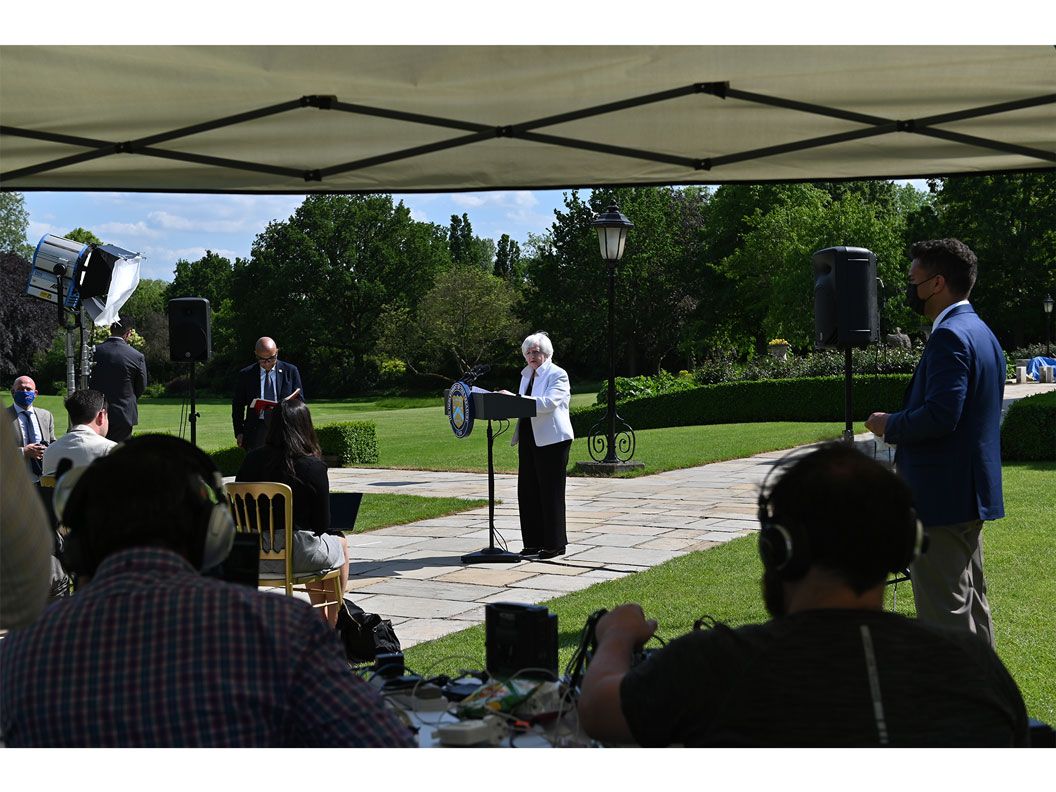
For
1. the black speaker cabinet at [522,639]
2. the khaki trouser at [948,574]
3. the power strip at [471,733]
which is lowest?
the khaki trouser at [948,574]

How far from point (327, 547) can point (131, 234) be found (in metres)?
116

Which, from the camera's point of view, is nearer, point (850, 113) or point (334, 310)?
point (850, 113)

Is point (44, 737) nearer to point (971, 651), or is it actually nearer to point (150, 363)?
point (971, 651)

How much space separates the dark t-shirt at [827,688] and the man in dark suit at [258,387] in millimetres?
9040

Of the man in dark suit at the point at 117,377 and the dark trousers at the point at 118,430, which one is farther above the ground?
the man in dark suit at the point at 117,377

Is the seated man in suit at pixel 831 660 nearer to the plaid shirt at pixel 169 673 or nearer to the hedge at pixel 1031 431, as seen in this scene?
the plaid shirt at pixel 169 673

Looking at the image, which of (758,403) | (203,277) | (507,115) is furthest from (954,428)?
(203,277)

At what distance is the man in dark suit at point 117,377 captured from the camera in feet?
36.3

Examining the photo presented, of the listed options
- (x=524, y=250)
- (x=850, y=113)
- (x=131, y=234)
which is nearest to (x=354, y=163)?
(x=850, y=113)

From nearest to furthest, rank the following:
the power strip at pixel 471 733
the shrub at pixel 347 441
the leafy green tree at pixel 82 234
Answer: the power strip at pixel 471 733 < the shrub at pixel 347 441 < the leafy green tree at pixel 82 234

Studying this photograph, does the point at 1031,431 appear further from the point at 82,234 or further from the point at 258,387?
the point at 82,234

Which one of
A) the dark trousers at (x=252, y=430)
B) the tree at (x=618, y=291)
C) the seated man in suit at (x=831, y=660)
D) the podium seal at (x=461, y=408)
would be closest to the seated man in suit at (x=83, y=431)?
the podium seal at (x=461, y=408)

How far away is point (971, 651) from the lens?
6.55 feet

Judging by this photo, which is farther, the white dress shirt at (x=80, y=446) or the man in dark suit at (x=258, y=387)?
the man in dark suit at (x=258, y=387)
